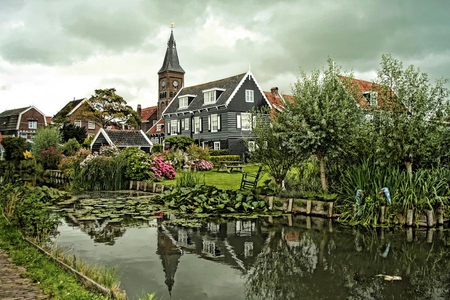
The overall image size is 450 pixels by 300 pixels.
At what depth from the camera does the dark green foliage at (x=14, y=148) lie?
44125 mm

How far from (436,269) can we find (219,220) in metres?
6.43

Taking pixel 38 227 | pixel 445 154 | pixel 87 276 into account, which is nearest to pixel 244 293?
pixel 87 276

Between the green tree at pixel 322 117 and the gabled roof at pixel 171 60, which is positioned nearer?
the green tree at pixel 322 117

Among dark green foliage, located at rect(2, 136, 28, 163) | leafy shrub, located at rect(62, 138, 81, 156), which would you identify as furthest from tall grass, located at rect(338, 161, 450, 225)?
dark green foliage, located at rect(2, 136, 28, 163)

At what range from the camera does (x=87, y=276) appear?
6137 millimetres

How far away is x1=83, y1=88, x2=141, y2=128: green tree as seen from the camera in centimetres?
5112

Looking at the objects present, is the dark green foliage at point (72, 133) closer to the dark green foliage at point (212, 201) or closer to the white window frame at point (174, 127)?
the white window frame at point (174, 127)

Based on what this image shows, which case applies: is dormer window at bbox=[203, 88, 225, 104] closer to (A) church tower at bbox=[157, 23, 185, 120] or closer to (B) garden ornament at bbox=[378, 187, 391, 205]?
(B) garden ornament at bbox=[378, 187, 391, 205]

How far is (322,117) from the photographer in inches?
498

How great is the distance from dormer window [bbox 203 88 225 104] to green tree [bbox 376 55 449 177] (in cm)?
3215

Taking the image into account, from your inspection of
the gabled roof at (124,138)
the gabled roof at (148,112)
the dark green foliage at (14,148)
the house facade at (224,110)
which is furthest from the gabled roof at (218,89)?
the gabled roof at (148,112)

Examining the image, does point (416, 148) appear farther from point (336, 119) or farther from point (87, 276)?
point (87, 276)

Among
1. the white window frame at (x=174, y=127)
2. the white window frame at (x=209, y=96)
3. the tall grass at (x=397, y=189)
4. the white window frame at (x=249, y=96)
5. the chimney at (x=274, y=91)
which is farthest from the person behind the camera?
the white window frame at (x=174, y=127)

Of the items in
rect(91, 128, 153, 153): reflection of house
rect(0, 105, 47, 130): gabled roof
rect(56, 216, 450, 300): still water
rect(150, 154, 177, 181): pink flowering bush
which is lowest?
rect(56, 216, 450, 300): still water
